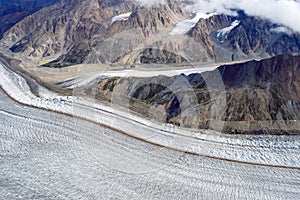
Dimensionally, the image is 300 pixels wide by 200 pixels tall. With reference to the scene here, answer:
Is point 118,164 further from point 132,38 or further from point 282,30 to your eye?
point 282,30

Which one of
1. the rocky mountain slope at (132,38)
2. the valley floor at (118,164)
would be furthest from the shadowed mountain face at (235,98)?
the rocky mountain slope at (132,38)

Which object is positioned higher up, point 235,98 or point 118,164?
point 118,164

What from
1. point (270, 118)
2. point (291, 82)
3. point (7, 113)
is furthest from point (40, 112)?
point (291, 82)

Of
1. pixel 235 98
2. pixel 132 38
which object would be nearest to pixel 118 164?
pixel 235 98

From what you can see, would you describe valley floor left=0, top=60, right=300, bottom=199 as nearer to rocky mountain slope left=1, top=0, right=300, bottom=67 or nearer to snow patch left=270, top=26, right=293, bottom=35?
rocky mountain slope left=1, top=0, right=300, bottom=67

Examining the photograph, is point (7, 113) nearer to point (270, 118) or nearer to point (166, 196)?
point (166, 196)

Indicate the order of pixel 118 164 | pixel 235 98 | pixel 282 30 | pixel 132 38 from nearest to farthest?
pixel 118 164
pixel 235 98
pixel 132 38
pixel 282 30
